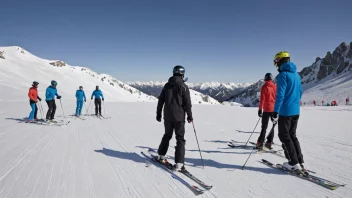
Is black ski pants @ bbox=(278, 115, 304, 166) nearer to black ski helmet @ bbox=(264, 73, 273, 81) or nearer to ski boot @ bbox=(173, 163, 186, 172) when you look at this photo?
ski boot @ bbox=(173, 163, 186, 172)

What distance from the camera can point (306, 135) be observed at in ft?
30.5

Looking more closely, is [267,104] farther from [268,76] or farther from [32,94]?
[32,94]

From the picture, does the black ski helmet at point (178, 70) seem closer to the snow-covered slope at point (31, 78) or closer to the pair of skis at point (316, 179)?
the pair of skis at point (316, 179)

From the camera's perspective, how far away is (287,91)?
4926mm

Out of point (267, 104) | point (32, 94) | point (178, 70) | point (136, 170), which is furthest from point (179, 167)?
point (32, 94)

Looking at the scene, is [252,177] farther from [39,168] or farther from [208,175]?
[39,168]

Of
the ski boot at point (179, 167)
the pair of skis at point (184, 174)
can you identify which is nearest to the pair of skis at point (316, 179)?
the pair of skis at point (184, 174)

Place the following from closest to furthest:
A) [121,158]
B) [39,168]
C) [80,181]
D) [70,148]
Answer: [80,181] < [39,168] < [121,158] < [70,148]

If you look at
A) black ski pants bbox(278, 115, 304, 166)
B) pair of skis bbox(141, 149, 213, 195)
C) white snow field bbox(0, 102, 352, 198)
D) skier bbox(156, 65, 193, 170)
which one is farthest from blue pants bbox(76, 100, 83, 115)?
black ski pants bbox(278, 115, 304, 166)

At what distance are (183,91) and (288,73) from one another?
232 centimetres

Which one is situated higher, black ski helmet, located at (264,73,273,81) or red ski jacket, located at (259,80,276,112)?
black ski helmet, located at (264,73,273,81)

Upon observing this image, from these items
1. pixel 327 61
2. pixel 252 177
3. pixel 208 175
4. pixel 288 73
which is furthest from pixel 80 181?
pixel 327 61

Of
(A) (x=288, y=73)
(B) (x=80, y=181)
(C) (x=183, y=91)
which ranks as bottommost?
(B) (x=80, y=181)

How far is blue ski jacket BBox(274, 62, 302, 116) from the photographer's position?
4.79 m
